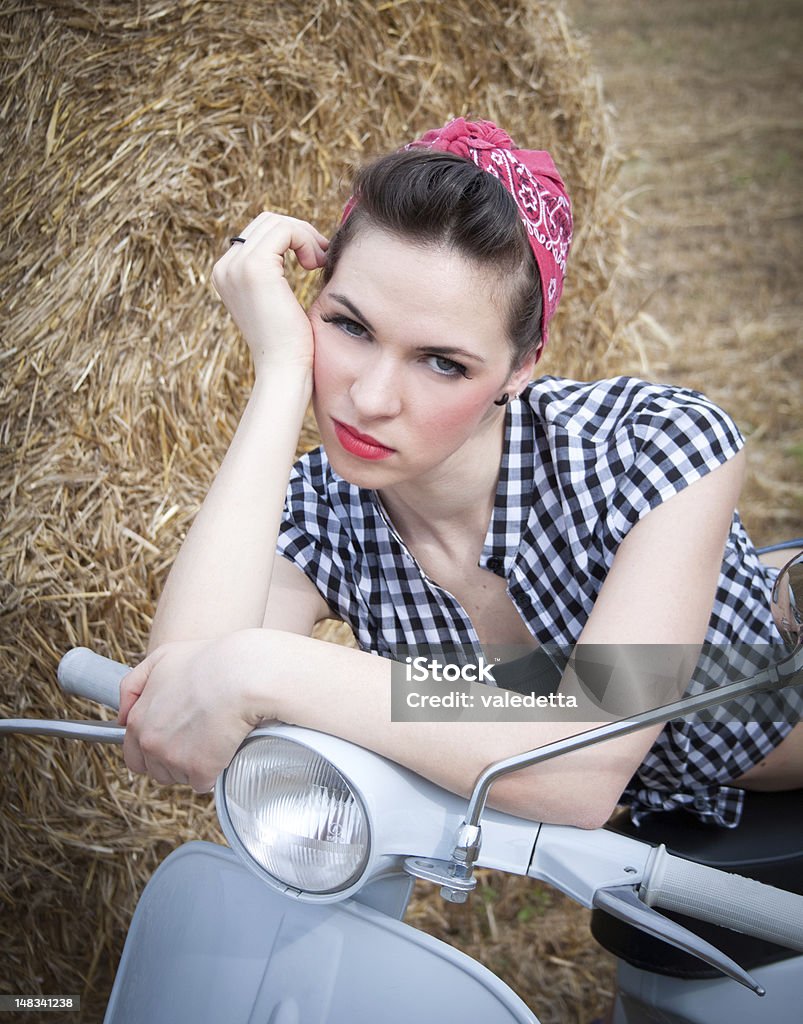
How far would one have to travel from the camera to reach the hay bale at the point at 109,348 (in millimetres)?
2031

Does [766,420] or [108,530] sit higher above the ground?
[766,420]

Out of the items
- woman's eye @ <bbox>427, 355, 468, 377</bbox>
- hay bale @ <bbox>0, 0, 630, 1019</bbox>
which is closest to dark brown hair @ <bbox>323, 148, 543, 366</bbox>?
woman's eye @ <bbox>427, 355, 468, 377</bbox>

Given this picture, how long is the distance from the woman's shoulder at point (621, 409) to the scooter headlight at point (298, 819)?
28.6 inches

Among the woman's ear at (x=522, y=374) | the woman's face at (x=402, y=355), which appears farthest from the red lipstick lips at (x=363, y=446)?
the woman's ear at (x=522, y=374)

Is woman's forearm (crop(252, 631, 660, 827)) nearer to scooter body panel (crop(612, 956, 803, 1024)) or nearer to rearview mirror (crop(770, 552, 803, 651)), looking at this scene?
rearview mirror (crop(770, 552, 803, 651))

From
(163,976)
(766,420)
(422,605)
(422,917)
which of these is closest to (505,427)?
(422,605)

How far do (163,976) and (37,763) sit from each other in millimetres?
1015

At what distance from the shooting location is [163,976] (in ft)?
3.60

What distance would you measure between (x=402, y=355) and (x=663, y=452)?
0.37 m

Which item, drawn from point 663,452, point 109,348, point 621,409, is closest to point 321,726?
point 663,452

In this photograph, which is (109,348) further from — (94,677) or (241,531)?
(94,677)

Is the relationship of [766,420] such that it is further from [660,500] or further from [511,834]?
[511,834]

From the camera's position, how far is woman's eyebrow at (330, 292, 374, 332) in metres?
1.36

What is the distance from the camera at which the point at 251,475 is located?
1379 mm
